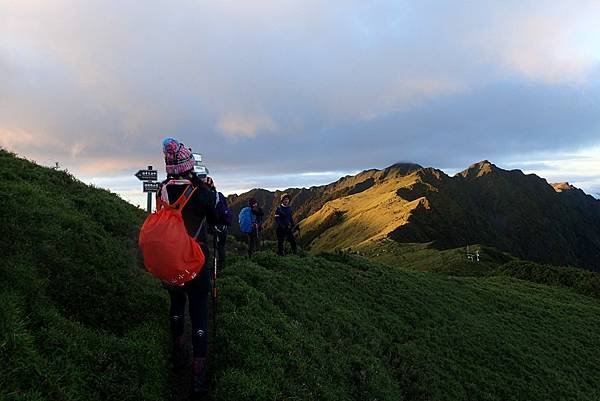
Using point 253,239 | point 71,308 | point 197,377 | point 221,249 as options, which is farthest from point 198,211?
point 253,239

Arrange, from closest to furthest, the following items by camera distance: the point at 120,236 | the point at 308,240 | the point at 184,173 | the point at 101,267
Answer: the point at 184,173 < the point at 101,267 < the point at 120,236 < the point at 308,240

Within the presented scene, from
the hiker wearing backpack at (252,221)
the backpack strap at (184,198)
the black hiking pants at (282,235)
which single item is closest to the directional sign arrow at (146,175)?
the hiker wearing backpack at (252,221)

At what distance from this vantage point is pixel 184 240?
7.43m

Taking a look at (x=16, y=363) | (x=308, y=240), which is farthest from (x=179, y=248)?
(x=308, y=240)

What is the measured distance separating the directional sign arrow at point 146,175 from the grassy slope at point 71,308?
3.76 meters

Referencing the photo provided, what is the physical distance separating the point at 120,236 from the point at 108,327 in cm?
570

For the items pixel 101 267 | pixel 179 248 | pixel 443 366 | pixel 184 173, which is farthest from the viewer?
pixel 443 366

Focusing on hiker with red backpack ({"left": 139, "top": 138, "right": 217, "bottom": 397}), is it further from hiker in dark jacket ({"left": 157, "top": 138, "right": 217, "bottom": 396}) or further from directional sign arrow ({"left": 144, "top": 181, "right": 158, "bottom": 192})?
directional sign arrow ({"left": 144, "top": 181, "right": 158, "bottom": 192})

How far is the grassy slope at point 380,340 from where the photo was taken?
1005 cm

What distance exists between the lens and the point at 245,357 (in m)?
9.52

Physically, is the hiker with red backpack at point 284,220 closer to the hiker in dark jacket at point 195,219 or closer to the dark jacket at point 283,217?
the dark jacket at point 283,217

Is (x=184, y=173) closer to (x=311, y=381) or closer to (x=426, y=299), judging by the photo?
(x=311, y=381)

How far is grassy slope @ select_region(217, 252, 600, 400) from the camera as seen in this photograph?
10.0m

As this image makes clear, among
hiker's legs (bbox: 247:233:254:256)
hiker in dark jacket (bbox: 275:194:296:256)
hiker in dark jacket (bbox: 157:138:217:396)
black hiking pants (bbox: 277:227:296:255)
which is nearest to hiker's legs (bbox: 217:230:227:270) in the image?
hiker's legs (bbox: 247:233:254:256)
